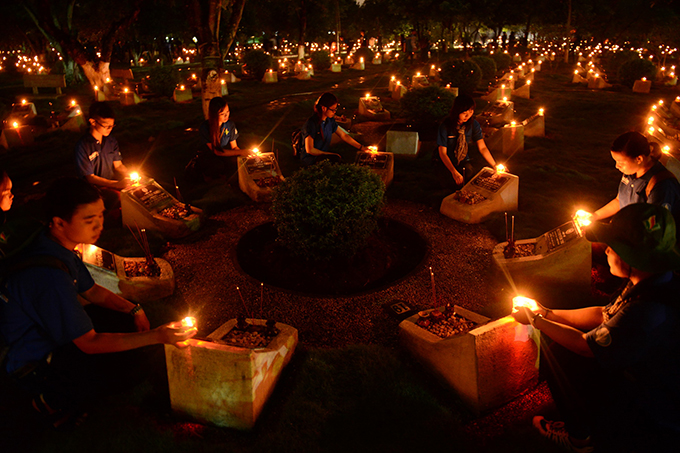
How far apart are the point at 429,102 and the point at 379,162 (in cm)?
462

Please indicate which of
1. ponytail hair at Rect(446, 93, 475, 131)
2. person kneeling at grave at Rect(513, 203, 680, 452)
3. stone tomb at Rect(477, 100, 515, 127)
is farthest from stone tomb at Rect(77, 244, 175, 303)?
stone tomb at Rect(477, 100, 515, 127)

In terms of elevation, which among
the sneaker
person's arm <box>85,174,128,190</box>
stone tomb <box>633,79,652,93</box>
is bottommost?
the sneaker

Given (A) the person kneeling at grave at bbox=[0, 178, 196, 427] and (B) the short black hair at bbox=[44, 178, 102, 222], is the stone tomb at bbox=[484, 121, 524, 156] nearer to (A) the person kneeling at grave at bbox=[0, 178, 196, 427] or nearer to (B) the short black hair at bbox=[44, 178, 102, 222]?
(A) the person kneeling at grave at bbox=[0, 178, 196, 427]

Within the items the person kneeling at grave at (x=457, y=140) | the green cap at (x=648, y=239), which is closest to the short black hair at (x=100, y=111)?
the person kneeling at grave at (x=457, y=140)

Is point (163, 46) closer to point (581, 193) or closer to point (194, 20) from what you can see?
point (194, 20)

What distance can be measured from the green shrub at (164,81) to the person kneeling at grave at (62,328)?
18.9 metres

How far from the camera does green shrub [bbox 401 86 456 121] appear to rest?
11.8m

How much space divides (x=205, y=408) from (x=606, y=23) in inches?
1877

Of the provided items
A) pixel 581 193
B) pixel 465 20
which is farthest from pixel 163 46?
pixel 581 193

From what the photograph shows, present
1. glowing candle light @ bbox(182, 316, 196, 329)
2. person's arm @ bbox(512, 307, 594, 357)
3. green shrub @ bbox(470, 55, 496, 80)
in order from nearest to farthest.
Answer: person's arm @ bbox(512, 307, 594, 357) < glowing candle light @ bbox(182, 316, 196, 329) < green shrub @ bbox(470, 55, 496, 80)

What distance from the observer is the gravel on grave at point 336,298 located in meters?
4.43

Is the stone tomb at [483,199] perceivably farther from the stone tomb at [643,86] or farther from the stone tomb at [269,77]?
the stone tomb at [269,77]

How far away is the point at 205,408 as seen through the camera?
3148 millimetres

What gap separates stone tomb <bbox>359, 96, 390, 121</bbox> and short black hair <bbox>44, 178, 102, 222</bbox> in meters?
12.2
